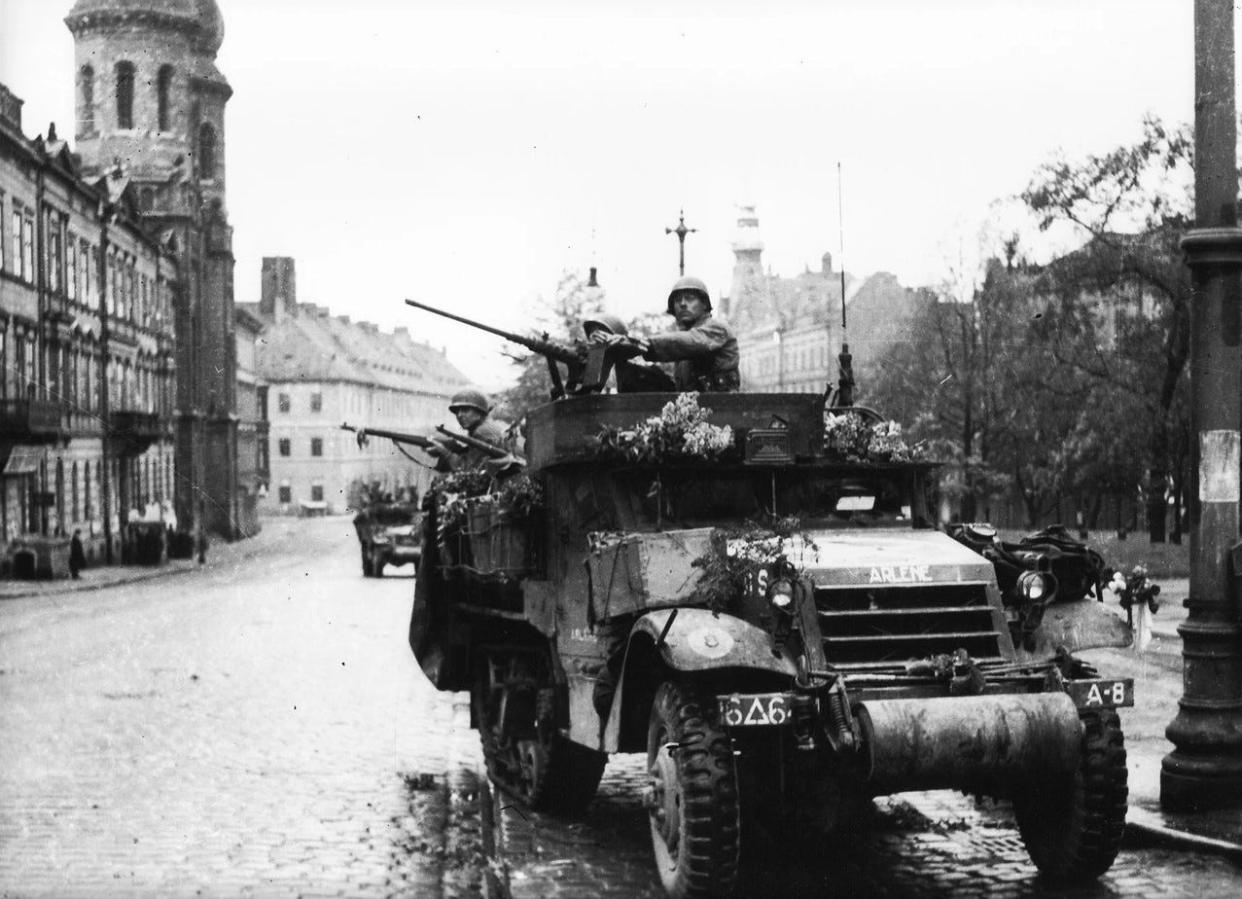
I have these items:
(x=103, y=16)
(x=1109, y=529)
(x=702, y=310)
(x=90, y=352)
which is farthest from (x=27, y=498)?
(x=1109, y=529)

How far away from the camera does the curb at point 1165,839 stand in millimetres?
9625

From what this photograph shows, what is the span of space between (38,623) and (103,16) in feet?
110

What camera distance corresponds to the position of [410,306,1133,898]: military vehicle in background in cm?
842

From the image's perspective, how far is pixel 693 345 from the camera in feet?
35.5

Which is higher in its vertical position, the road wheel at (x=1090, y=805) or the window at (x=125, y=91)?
the window at (x=125, y=91)

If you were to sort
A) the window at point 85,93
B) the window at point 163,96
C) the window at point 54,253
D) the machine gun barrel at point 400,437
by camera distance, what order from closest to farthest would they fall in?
the machine gun barrel at point 400,437 → the window at point 54,253 → the window at point 85,93 → the window at point 163,96

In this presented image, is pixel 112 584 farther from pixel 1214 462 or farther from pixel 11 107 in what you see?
pixel 1214 462

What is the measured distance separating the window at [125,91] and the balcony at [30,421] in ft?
63.5

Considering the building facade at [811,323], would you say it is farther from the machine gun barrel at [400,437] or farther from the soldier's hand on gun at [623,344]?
the soldier's hand on gun at [623,344]

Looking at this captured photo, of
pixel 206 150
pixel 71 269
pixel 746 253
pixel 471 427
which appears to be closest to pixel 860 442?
pixel 471 427

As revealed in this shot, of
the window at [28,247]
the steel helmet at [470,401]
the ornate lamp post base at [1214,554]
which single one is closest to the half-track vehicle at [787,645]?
the ornate lamp post base at [1214,554]

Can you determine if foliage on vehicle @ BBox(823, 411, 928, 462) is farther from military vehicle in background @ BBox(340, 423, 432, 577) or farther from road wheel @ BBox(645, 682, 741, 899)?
military vehicle in background @ BBox(340, 423, 432, 577)

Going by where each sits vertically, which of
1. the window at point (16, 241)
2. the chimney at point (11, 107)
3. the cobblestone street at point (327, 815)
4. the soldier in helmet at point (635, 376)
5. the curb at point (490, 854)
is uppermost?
the chimney at point (11, 107)

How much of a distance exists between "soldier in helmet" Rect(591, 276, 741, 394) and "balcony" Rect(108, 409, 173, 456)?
155ft
